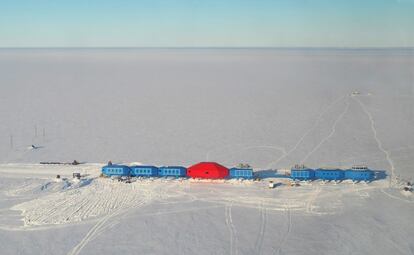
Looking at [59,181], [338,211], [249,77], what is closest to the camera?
[338,211]

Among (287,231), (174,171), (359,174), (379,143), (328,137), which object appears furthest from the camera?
(328,137)

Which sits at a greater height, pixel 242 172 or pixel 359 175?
pixel 242 172

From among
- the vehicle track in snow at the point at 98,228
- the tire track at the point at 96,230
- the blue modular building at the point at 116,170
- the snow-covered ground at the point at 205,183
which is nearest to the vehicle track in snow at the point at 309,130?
the snow-covered ground at the point at 205,183

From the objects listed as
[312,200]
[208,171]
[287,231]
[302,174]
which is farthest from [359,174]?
[208,171]

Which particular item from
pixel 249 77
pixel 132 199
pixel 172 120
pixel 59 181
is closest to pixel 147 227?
pixel 132 199

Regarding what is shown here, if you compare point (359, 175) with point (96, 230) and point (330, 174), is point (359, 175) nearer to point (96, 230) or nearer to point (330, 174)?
point (330, 174)

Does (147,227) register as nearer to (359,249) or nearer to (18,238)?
(18,238)
